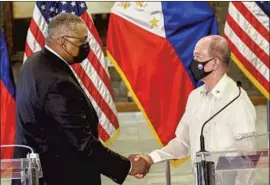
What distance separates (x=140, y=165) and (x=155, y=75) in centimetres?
142

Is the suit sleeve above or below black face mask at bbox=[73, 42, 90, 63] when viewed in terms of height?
below

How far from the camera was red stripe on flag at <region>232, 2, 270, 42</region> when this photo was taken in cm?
436

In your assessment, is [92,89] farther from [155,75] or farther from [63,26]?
[63,26]

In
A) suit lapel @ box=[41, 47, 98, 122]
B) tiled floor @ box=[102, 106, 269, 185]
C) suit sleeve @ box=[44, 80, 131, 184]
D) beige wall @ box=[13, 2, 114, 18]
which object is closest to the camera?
suit sleeve @ box=[44, 80, 131, 184]

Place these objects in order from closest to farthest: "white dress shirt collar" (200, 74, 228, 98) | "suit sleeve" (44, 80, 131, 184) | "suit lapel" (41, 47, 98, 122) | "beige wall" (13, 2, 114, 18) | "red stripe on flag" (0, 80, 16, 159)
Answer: "suit sleeve" (44, 80, 131, 184) < "suit lapel" (41, 47, 98, 122) < "white dress shirt collar" (200, 74, 228, 98) < "red stripe on flag" (0, 80, 16, 159) < "beige wall" (13, 2, 114, 18)

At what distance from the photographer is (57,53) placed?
2.94 meters

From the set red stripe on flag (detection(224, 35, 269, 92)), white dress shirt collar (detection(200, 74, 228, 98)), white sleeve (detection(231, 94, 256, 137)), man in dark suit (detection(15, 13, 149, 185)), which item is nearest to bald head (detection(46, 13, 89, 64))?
man in dark suit (detection(15, 13, 149, 185))

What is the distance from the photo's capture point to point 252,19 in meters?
4.38

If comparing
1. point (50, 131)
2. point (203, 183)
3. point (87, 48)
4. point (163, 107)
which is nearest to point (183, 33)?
point (163, 107)

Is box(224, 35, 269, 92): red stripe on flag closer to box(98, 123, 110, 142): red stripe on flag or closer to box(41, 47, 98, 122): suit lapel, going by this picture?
box(98, 123, 110, 142): red stripe on flag

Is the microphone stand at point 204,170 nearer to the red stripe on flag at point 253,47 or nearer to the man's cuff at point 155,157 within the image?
the man's cuff at point 155,157

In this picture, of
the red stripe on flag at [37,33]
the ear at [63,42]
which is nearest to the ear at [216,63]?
the ear at [63,42]

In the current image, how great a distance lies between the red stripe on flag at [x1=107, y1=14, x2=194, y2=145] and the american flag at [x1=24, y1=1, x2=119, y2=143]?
0.13 meters

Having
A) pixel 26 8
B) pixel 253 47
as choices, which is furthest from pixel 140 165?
pixel 26 8
